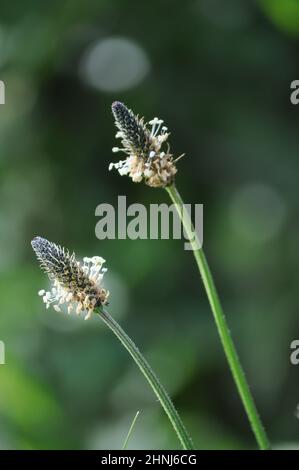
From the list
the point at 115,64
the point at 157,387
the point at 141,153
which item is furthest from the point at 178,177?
the point at 157,387

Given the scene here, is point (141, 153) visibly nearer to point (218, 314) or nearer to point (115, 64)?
point (218, 314)

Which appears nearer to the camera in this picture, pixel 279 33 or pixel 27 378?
pixel 27 378

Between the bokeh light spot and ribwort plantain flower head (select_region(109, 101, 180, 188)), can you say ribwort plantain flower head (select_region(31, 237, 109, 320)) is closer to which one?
ribwort plantain flower head (select_region(109, 101, 180, 188))

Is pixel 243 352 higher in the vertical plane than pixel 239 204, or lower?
lower
